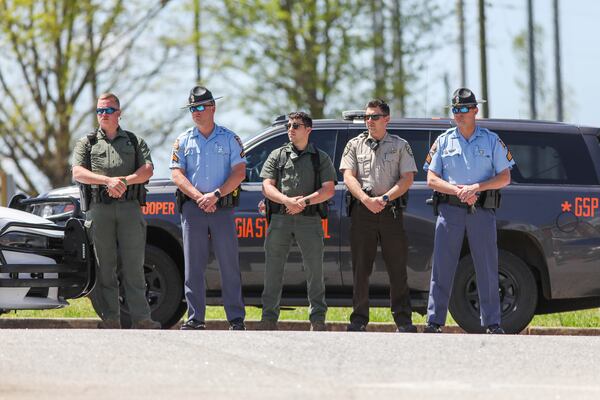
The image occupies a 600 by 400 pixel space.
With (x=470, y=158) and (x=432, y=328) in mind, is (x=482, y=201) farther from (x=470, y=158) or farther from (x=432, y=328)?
(x=432, y=328)

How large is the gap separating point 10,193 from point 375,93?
40.5 ft

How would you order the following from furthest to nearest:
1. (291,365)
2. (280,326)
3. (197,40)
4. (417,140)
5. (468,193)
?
(197,40) < (280,326) < (417,140) < (468,193) < (291,365)

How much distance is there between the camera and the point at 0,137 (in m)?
29.6

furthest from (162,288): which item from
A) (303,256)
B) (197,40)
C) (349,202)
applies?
(197,40)

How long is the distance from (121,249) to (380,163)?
229 centimetres

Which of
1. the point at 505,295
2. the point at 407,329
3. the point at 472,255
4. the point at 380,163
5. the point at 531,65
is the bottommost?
the point at 407,329

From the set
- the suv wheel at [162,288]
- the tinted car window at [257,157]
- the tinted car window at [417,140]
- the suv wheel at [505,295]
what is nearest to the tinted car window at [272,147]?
the tinted car window at [257,157]

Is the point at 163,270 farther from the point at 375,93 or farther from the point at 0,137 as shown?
the point at 375,93

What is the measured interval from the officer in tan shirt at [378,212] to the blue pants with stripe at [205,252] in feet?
3.28

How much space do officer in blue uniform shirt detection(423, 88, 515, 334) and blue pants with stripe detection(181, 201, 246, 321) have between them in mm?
1650

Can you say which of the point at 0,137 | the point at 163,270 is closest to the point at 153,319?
the point at 163,270

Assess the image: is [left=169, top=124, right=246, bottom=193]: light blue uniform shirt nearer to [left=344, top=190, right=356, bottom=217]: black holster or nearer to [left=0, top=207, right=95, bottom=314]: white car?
[left=344, top=190, right=356, bottom=217]: black holster

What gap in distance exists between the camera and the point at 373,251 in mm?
11750

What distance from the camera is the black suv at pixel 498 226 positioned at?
39.8 ft
